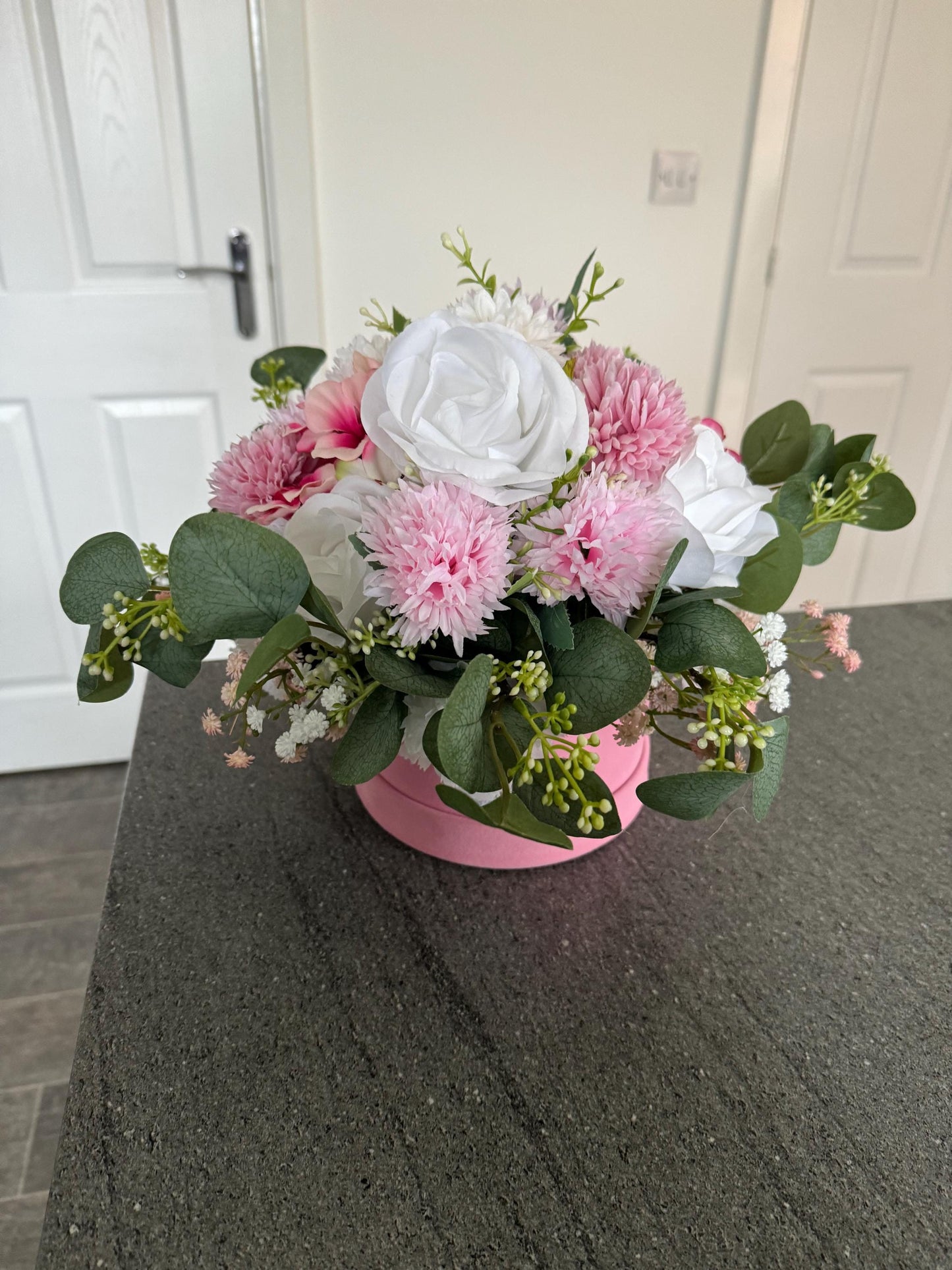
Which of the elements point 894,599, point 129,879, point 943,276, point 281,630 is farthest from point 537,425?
point 894,599

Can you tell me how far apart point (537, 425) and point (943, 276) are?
2.10 meters

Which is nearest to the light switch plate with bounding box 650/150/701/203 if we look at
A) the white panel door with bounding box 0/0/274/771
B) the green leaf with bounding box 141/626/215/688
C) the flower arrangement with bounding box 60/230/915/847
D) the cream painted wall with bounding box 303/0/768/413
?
the cream painted wall with bounding box 303/0/768/413

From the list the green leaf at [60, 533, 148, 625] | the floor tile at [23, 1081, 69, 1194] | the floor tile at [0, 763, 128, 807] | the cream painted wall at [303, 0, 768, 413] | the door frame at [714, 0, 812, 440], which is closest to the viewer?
the green leaf at [60, 533, 148, 625]

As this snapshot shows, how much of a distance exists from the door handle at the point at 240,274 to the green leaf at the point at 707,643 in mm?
1471

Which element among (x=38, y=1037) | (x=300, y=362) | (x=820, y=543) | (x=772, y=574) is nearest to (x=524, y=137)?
(x=300, y=362)

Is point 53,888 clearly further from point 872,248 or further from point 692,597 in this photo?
point 872,248

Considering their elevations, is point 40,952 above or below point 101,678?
below

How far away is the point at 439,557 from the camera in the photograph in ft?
1.42

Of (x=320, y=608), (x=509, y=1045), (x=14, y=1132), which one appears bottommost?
(x=14, y=1132)

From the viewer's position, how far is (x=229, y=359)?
1736mm

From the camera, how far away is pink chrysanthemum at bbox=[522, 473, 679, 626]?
0.46 metres

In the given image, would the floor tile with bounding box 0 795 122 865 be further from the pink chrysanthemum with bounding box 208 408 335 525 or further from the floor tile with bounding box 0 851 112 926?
the pink chrysanthemum with bounding box 208 408 335 525

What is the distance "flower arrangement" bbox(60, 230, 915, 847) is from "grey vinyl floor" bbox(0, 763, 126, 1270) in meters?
0.89

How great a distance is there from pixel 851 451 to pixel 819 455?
2cm
